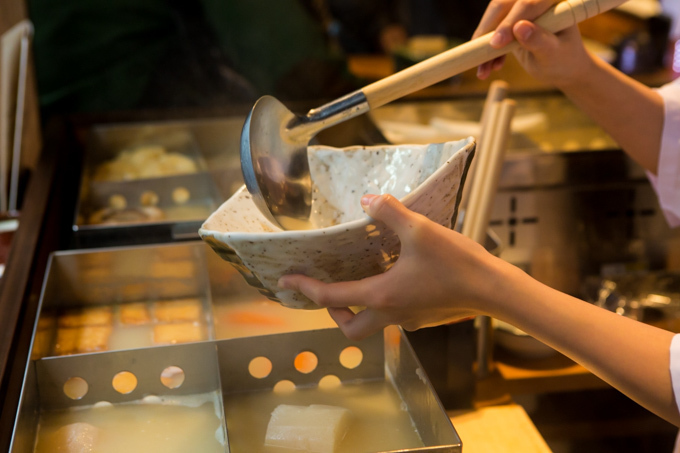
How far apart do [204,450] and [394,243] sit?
17.4 inches

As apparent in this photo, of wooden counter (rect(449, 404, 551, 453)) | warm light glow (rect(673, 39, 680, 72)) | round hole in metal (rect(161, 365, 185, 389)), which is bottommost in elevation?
wooden counter (rect(449, 404, 551, 453))

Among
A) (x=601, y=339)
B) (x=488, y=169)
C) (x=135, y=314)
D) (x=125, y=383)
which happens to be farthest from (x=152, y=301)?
(x=601, y=339)

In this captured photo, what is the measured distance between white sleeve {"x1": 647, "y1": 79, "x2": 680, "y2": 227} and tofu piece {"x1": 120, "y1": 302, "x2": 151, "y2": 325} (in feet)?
3.69

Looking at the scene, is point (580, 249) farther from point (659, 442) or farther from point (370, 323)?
point (370, 323)

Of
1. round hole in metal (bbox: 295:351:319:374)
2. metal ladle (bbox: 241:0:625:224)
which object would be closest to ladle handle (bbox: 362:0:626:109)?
metal ladle (bbox: 241:0:625:224)

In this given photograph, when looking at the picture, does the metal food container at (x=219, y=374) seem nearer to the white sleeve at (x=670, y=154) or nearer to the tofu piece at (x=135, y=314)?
the tofu piece at (x=135, y=314)

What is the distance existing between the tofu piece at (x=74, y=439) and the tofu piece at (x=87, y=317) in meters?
0.37

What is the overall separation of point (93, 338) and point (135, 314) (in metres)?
0.12

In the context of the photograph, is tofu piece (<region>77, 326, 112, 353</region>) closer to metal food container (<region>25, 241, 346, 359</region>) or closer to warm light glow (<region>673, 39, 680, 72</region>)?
metal food container (<region>25, 241, 346, 359</region>)

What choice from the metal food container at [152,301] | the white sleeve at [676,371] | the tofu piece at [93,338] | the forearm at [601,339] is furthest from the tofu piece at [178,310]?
the white sleeve at [676,371]

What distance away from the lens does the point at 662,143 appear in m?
1.35

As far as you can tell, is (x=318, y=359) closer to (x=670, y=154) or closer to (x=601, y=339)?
(x=601, y=339)

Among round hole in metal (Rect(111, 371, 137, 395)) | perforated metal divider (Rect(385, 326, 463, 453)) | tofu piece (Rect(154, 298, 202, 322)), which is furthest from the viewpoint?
tofu piece (Rect(154, 298, 202, 322))

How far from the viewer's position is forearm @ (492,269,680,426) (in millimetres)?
787
